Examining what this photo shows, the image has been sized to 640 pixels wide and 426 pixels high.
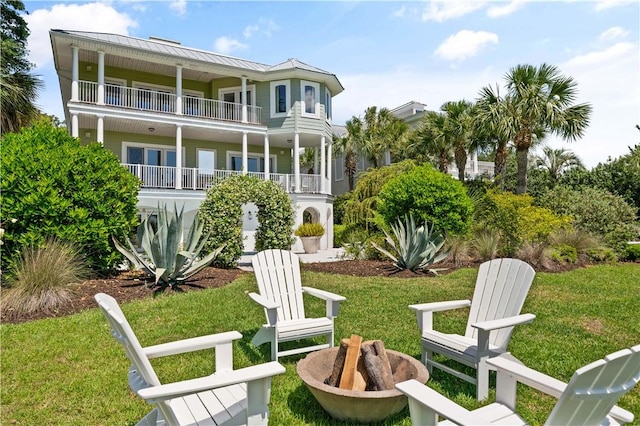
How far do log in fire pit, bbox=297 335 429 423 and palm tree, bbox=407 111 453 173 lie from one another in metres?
19.6

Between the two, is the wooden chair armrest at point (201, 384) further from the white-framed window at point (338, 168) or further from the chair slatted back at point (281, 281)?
the white-framed window at point (338, 168)

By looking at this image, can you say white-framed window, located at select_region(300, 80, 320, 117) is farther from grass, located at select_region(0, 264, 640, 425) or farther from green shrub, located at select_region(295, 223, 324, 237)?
grass, located at select_region(0, 264, 640, 425)

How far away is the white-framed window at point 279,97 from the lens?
19766 millimetres

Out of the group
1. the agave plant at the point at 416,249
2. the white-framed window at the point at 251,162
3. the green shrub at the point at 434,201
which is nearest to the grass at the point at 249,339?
the agave plant at the point at 416,249

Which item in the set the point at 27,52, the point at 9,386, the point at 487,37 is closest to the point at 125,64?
the point at 27,52

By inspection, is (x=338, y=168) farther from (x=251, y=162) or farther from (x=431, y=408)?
(x=431, y=408)

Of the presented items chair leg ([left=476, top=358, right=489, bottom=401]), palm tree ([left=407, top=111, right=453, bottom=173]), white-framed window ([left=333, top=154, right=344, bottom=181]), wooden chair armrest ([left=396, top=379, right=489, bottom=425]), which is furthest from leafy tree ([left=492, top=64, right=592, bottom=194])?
wooden chair armrest ([left=396, top=379, right=489, bottom=425])

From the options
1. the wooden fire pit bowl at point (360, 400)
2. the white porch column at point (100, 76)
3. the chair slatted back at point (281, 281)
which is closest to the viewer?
the wooden fire pit bowl at point (360, 400)

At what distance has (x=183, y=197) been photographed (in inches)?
659

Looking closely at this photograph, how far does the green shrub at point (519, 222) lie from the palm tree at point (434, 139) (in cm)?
860

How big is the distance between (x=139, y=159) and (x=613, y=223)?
19864mm

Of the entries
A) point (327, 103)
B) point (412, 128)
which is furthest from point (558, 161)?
point (327, 103)

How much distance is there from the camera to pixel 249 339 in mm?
5043

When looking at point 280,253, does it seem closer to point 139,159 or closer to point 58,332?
Answer: point 58,332
